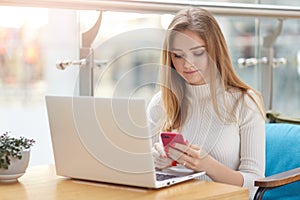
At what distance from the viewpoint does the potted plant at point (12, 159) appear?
1.56 meters

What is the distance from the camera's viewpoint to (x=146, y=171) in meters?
1.44

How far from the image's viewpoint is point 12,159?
5.14 ft

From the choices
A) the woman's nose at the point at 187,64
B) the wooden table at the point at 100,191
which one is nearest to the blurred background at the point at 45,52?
the woman's nose at the point at 187,64

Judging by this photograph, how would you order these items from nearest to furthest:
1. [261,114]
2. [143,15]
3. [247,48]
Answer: [261,114], [143,15], [247,48]

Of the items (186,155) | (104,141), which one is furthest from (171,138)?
(104,141)

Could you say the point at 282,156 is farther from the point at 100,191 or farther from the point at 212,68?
the point at 100,191

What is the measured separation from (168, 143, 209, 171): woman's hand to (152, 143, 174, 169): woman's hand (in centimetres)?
3

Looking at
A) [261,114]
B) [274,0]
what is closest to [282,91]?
[274,0]

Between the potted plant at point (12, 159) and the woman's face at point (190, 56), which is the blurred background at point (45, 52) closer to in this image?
the woman's face at point (190, 56)

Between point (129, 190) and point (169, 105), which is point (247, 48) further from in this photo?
point (129, 190)

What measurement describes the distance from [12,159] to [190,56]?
70cm

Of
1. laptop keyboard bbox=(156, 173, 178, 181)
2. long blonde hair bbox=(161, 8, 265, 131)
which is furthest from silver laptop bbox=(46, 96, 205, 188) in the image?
long blonde hair bbox=(161, 8, 265, 131)

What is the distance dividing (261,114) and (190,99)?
263 millimetres

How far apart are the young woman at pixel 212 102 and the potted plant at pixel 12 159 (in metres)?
0.52
